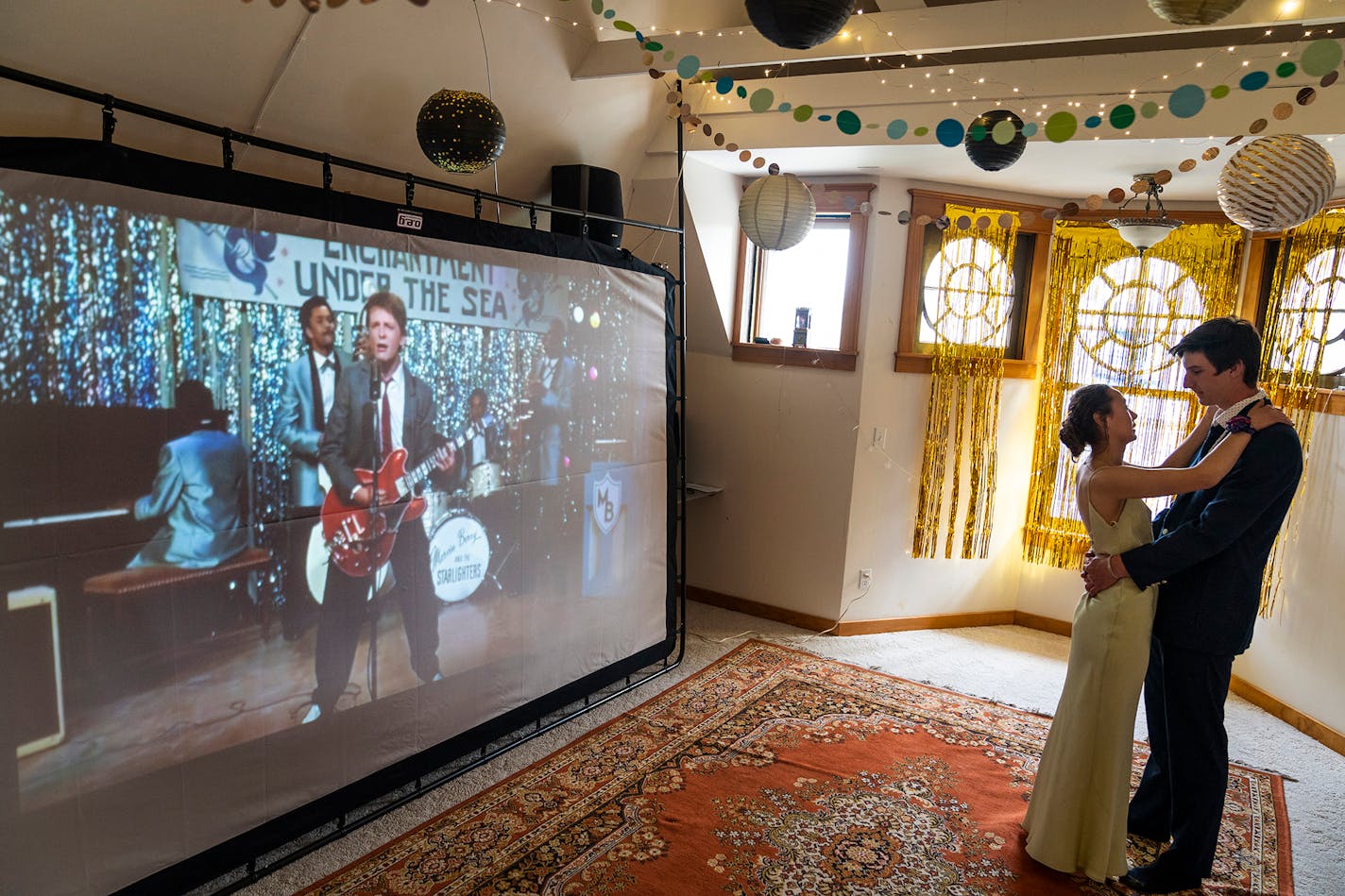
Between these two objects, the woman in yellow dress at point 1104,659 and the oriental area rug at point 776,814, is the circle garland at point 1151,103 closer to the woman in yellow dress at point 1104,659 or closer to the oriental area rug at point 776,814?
the woman in yellow dress at point 1104,659

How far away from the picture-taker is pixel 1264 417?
2387 mm

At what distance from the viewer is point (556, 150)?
3.83 metres

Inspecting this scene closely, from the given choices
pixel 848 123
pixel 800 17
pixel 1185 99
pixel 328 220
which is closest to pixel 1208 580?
pixel 1185 99

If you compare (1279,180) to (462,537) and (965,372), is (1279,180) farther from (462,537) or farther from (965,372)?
(462,537)

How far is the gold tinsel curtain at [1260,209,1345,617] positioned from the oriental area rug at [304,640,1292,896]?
5.10 feet

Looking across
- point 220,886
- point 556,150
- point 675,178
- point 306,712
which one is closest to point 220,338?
point 306,712

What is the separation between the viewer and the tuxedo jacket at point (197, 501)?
6.89ft

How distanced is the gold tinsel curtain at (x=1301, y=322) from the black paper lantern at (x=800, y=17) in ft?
10.2

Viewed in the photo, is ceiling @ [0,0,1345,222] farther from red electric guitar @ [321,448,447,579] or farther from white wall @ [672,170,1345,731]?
red electric guitar @ [321,448,447,579]

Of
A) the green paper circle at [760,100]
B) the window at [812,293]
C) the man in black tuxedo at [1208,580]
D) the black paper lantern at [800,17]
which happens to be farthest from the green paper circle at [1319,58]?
the window at [812,293]

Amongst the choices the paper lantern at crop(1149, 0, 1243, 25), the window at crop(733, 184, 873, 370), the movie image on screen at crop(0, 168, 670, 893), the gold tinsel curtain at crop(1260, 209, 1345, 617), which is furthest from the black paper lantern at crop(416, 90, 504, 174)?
the gold tinsel curtain at crop(1260, 209, 1345, 617)

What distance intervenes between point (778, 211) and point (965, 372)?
184 centimetres

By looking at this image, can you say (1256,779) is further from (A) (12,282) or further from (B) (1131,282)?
(A) (12,282)

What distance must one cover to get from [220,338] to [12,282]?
0.45 meters
